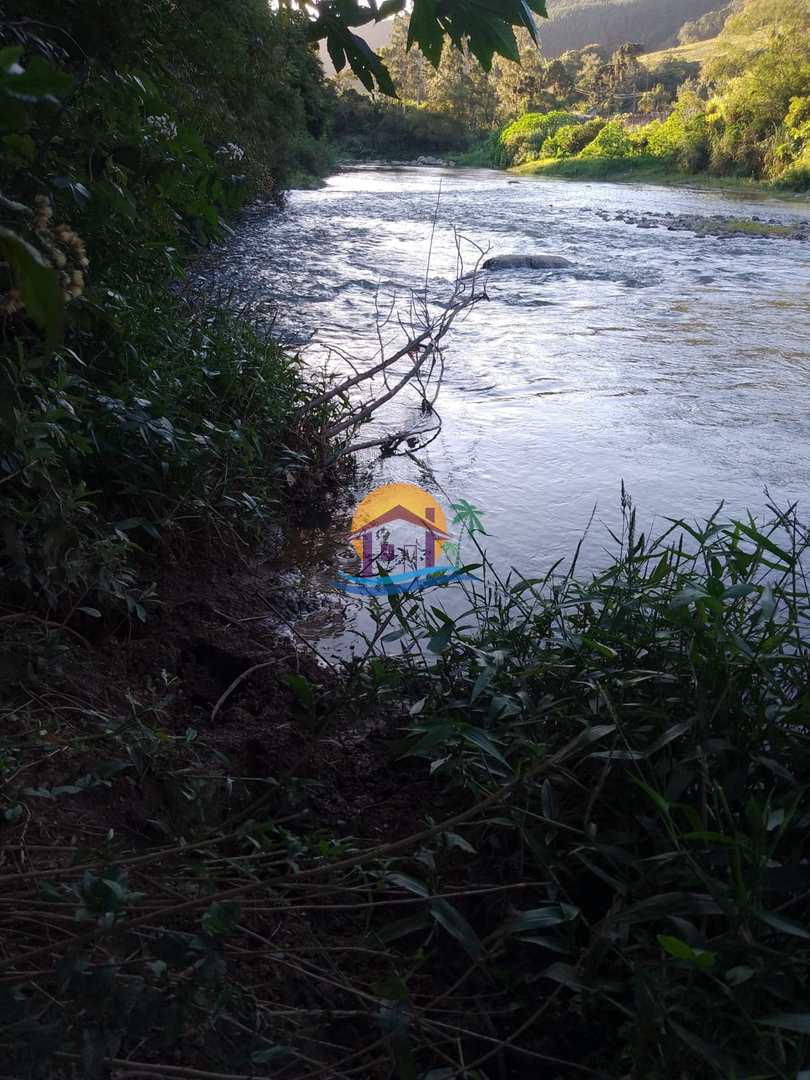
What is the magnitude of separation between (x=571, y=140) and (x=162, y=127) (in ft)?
133

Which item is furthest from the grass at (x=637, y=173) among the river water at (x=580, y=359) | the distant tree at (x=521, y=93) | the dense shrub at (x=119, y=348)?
the dense shrub at (x=119, y=348)

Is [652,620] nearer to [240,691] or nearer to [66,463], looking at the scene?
[240,691]

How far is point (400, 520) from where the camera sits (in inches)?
161

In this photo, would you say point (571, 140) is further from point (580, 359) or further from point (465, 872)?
point (465, 872)

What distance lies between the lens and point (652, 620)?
226 cm

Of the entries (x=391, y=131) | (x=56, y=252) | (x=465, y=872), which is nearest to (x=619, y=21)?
(x=391, y=131)

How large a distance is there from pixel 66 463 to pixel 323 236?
422 inches

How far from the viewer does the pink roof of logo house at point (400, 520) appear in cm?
364

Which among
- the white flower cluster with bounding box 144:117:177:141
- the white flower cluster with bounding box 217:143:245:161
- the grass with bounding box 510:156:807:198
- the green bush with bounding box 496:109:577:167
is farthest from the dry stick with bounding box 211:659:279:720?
the green bush with bounding box 496:109:577:167

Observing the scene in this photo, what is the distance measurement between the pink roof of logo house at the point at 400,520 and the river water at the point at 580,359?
0.23 meters

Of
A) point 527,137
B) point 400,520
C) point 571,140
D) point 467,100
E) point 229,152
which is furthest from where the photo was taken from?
point 467,100

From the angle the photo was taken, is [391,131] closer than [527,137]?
No

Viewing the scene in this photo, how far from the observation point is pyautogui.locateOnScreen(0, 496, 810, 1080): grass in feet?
4.35

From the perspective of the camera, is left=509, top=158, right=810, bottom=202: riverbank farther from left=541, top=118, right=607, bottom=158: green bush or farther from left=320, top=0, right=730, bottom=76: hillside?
left=320, top=0, right=730, bottom=76: hillside
